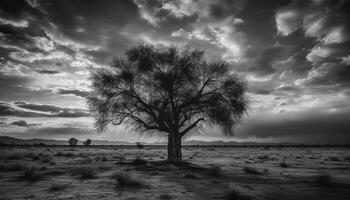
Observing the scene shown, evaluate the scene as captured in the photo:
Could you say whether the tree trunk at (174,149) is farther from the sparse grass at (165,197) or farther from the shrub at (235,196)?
the shrub at (235,196)

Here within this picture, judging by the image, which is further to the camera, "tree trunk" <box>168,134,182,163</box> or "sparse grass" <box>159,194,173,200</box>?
"tree trunk" <box>168,134,182,163</box>

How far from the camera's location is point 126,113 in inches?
773

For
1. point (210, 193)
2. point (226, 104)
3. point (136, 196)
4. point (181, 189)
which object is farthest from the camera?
point (226, 104)

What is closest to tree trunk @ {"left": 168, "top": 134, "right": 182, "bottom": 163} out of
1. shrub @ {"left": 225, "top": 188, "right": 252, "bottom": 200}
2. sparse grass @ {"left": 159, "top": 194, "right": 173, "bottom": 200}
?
sparse grass @ {"left": 159, "top": 194, "right": 173, "bottom": 200}

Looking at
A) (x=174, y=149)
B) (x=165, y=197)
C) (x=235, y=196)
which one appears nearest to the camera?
(x=235, y=196)

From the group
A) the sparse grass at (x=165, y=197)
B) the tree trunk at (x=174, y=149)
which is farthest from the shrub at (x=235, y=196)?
the tree trunk at (x=174, y=149)

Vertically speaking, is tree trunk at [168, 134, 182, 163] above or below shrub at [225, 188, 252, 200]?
above

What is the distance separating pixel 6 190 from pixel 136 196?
4.96m

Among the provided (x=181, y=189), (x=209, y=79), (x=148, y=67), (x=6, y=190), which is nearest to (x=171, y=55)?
(x=148, y=67)

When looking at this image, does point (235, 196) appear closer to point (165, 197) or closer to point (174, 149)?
point (165, 197)

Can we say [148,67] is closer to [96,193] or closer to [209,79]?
[209,79]

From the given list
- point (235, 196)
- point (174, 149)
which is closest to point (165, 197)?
point (235, 196)

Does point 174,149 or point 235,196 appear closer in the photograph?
point 235,196

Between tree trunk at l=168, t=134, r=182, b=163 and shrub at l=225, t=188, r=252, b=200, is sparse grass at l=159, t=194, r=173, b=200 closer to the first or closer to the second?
shrub at l=225, t=188, r=252, b=200
